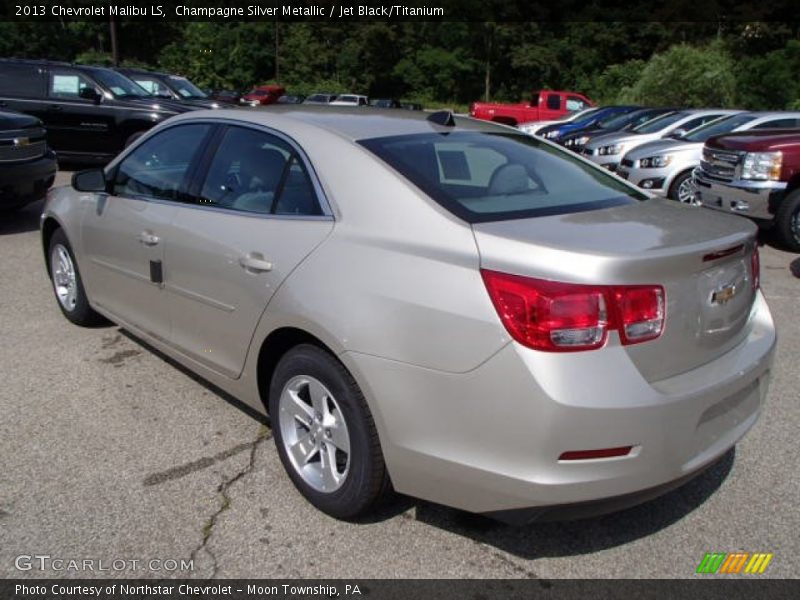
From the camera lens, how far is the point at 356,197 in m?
2.80

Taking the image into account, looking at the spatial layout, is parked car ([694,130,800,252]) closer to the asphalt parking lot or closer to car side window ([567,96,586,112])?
the asphalt parking lot

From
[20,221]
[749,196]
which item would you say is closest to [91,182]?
→ [20,221]

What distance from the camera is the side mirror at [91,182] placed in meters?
4.20

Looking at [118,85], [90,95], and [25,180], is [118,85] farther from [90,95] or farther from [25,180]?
[25,180]

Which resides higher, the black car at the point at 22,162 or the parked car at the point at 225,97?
the parked car at the point at 225,97

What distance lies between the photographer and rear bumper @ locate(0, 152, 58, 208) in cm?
767

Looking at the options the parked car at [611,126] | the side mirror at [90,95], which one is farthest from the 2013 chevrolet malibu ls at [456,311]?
the parked car at [611,126]

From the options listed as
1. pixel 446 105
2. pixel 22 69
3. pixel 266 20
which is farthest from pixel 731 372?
pixel 266 20

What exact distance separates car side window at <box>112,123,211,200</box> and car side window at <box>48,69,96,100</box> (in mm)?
9187

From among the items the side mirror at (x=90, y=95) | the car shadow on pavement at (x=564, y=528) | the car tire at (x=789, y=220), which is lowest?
the car shadow on pavement at (x=564, y=528)

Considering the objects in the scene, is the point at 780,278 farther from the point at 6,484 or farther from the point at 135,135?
the point at 135,135

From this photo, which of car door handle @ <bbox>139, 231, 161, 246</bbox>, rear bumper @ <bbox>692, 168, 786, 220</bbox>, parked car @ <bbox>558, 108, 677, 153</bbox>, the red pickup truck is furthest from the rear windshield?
the red pickup truck

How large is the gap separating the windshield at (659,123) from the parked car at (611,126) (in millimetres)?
422

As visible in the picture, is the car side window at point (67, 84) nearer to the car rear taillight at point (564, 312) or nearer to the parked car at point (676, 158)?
the parked car at point (676, 158)
